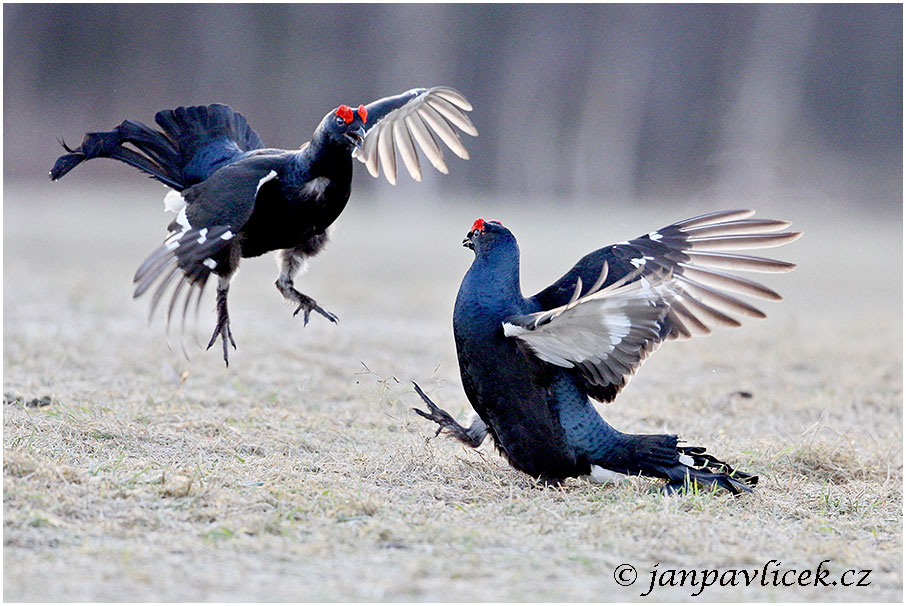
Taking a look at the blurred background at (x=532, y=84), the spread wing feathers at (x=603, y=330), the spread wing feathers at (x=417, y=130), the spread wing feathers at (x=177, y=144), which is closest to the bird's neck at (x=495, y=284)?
the spread wing feathers at (x=603, y=330)

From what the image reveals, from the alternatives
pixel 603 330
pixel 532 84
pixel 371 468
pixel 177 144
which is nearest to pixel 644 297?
pixel 603 330

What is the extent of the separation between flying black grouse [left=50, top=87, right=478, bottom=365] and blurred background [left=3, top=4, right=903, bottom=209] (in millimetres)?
18337

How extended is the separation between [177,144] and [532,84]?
20.9m

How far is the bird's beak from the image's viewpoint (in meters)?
4.73

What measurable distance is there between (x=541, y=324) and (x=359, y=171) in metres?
20.0

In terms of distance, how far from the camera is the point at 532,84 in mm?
25344

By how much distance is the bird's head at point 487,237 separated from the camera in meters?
4.05

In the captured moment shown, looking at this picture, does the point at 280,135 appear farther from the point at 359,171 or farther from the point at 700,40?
the point at 700,40

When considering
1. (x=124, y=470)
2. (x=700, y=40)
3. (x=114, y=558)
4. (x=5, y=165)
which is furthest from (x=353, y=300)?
(x=700, y=40)

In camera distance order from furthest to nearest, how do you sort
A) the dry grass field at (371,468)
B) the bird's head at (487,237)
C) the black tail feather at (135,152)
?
the black tail feather at (135,152), the bird's head at (487,237), the dry grass field at (371,468)

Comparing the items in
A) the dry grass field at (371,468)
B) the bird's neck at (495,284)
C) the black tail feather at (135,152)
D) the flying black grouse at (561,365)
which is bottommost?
the dry grass field at (371,468)

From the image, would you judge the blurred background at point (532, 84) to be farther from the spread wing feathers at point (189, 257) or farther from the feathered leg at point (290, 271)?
the spread wing feathers at point (189, 257)

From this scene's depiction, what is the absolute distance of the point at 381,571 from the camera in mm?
2916

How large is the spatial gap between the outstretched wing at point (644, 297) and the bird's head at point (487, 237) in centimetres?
27
